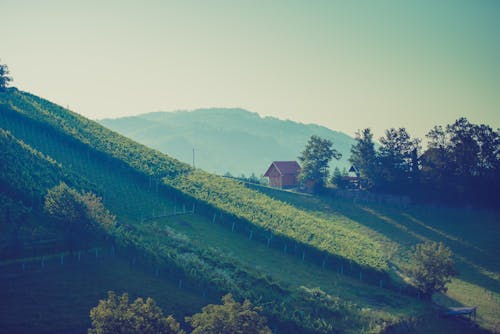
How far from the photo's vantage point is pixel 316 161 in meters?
83.9

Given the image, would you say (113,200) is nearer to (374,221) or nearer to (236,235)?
(236,235)

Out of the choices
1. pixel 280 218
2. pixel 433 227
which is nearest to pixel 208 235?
pixel 280 218

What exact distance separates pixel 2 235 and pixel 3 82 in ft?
169

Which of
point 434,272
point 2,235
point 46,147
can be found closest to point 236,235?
point 434,272

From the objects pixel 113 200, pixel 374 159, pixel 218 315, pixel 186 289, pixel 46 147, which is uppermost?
pixel 374 159

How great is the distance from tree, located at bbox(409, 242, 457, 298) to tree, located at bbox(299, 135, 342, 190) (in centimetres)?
3601

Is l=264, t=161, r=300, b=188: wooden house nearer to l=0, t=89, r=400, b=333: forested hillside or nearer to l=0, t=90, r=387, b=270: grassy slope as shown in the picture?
l=0, t=90, r=387, b=270: grassy slope

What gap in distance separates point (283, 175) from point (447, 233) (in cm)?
3463

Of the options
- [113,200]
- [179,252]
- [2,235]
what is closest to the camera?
[2,235]

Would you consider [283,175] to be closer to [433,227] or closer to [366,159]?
[366,159]

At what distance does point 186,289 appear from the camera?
3719 cm

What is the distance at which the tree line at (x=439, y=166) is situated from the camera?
75.0 meters

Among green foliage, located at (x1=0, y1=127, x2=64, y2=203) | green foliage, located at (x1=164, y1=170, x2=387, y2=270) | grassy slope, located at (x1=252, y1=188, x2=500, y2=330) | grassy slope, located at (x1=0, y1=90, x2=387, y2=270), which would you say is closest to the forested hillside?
green foliage, located at (x1=0, y1=127, x2=64, y2=203)

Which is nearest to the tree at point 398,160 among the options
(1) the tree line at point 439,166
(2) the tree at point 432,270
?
(1) the tree line at point 439,166
